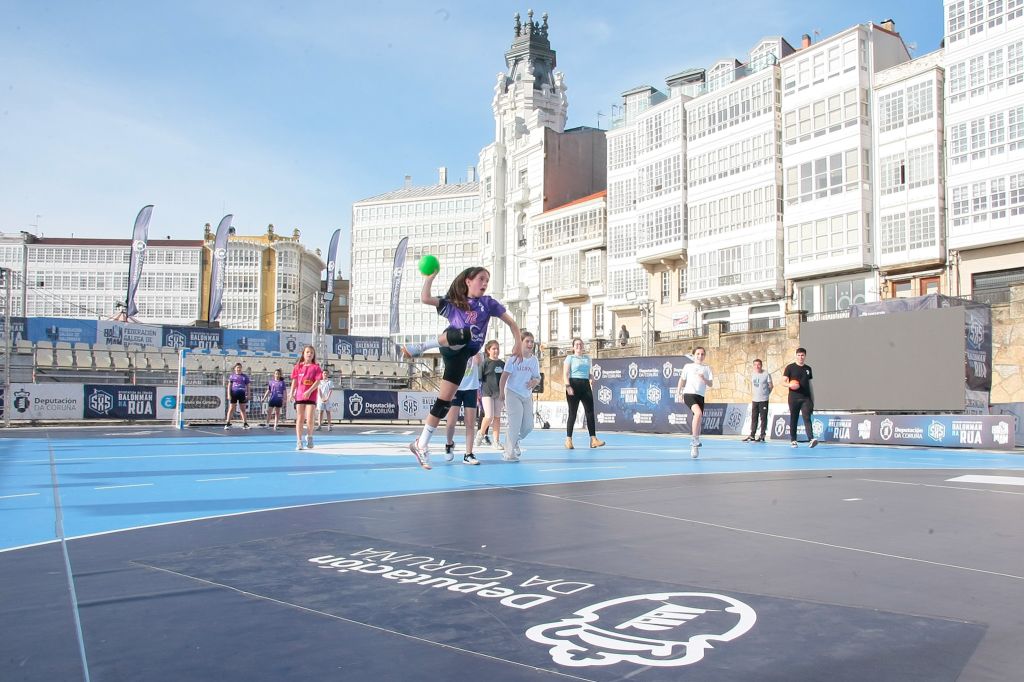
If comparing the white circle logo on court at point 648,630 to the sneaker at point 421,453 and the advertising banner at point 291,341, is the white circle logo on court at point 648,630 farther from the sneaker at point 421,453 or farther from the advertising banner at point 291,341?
the advertising banner at point 291,341

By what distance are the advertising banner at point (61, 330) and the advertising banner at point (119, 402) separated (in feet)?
71.2

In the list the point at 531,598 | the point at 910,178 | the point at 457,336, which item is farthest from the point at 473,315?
the point at 910,178

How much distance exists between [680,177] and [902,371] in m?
31.3

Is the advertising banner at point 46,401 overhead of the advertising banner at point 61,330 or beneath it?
beneath

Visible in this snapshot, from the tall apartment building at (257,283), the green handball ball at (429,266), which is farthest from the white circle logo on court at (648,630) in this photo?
the tall apartment building at (257,283)

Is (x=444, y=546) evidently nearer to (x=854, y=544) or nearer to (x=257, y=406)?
(x=854, y=544)

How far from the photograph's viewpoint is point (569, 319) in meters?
61.5

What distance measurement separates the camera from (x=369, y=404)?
3112 cm

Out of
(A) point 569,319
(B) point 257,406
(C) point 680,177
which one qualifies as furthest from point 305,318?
(B) point 257,406

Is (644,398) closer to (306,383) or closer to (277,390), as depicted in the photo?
(277,390)

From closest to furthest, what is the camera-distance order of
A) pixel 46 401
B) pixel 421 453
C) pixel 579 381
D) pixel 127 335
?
pixel 421 453 → pixel 579 381 → pixel 46 401 → pixel 127 335

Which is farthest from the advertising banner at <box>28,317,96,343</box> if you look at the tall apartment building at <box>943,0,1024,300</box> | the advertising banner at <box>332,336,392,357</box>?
the tall apartment building at <box>943,0,1024,300</box>

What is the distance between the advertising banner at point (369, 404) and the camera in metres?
30.6

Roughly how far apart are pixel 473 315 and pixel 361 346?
51.2 metres
